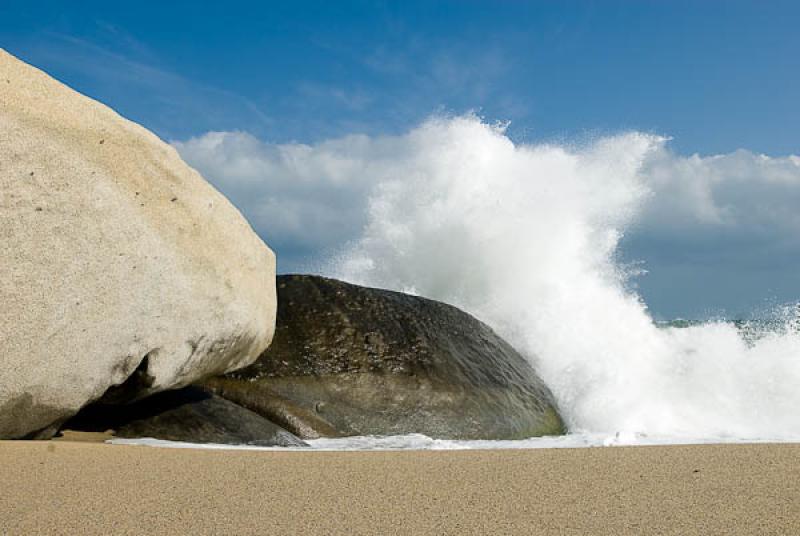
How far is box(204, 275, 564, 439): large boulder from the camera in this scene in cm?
563

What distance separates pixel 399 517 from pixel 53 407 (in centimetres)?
233

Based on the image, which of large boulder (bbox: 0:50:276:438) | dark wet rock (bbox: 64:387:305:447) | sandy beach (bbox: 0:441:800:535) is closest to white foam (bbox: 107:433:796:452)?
dark wet rock (bbox: 64:387:305:447)

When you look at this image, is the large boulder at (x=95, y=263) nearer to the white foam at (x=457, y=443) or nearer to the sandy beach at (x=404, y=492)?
the sandy beach at (x=404, y=492)

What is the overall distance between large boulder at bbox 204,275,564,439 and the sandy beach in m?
2.14

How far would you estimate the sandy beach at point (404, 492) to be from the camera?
218cm

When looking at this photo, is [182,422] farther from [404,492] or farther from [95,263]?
[404,492]

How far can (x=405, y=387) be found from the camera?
588 centimetres

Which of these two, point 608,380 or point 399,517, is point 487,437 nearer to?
point 608,380

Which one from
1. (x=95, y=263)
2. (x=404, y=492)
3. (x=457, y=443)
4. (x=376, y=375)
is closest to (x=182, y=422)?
(x=95, y=263)

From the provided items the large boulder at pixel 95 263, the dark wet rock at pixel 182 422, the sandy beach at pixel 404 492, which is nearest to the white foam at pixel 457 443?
the dark wet rock at pixel 182 422

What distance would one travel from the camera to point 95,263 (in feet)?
12.2

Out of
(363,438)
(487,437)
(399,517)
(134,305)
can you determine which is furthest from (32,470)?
(487,437)

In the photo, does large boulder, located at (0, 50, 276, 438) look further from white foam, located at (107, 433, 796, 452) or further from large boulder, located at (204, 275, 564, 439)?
large boulder, located at (204, 275, 564, 439)

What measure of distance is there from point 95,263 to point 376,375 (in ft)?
9.03
